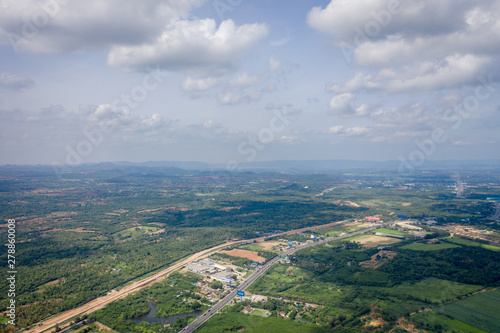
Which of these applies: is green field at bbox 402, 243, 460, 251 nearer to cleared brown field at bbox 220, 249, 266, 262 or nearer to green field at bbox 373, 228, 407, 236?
green field at bbox 373, 228, 407, 236

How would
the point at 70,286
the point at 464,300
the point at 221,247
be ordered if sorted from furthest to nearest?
1. the point at 221,247
2. the point at 70,286
3. the point at 464,300

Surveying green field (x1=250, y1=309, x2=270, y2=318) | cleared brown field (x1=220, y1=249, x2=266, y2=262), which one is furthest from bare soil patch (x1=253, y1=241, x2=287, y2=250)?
green field (x1=250, y1=309, x2=270, y2=318)

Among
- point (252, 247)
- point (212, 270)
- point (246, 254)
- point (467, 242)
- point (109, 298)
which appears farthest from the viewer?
point (252, 247)

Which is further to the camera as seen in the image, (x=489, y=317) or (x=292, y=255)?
(x=292, y=255)

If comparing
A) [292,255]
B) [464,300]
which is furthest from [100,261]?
[464,300]

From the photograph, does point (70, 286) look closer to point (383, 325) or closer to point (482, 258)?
point (383, 325)

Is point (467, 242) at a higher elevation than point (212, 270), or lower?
higher

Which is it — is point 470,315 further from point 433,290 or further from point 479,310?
point 433,290

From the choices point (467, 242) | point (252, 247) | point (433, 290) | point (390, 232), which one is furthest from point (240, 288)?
point (467, 242)
